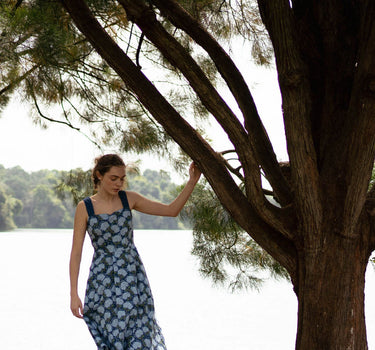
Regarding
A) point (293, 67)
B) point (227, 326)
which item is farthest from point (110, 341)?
point (227, 326)

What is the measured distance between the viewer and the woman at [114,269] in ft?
7.34

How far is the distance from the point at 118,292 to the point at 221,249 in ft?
5.41

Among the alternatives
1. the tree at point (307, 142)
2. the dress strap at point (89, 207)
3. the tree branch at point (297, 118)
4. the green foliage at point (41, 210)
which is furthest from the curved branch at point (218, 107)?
the green foliage at point (41, 210)

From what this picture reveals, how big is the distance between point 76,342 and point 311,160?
201 inches

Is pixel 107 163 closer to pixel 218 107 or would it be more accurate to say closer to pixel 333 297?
pixel 218 107

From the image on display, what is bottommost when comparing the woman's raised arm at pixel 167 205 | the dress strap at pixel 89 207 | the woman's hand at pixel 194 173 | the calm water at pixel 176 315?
the calm water at pixel 176 315

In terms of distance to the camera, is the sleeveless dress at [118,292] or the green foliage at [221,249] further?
the green foliage at [221,249]

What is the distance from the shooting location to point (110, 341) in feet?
7.26

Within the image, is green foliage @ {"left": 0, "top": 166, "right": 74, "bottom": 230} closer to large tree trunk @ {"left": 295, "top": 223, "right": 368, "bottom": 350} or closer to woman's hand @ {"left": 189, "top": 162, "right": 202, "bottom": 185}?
woman's hand @ {"left": 189, "top": 162, "right": 202, "bottom": 185}

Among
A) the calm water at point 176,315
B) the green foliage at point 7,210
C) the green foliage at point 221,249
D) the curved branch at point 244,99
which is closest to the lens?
the curved branch at point 244,99

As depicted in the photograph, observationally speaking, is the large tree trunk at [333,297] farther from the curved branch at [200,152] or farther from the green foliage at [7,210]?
the green foliage at [7,210]

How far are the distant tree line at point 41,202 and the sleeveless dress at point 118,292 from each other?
105ft

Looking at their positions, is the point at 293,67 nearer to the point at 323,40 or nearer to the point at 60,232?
the point at 323,40

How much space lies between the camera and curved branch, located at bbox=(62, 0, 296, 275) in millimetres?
2268
